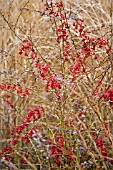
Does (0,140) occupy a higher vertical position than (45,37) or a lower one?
lower

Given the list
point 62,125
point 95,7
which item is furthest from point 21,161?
point 95,7

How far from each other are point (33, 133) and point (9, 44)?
4.38 feet

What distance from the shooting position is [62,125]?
7.14 ft

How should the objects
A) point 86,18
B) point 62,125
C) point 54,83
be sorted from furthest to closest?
point 86,18, point 62,125, point 54,83

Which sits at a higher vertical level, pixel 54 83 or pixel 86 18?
pixel 86 18

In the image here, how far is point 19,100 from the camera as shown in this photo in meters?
3.16

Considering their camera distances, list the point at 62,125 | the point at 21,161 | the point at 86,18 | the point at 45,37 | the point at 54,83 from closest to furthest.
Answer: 1. the point at 54,83
2. the point at 62,125
3. the point at 21,161
4. the point at 45,37
5. the point at 86,18

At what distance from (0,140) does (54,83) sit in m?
1.24

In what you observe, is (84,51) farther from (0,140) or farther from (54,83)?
(0,140)

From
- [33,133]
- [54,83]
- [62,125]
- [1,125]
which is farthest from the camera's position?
[1,125]

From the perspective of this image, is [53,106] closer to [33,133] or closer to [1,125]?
[33,133]

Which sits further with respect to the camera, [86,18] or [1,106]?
[86,18]

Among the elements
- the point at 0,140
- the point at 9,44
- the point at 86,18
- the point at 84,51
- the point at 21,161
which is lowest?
the point at 21,161

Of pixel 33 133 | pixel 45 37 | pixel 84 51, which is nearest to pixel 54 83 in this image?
pixel 84 51
